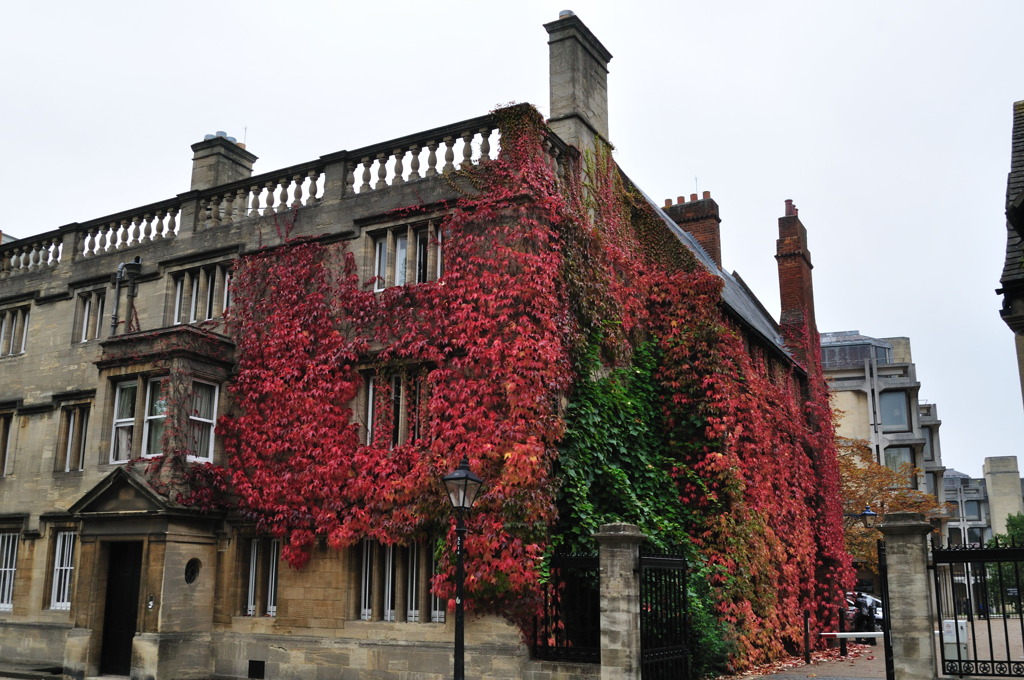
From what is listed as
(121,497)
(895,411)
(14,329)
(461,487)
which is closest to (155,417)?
(121,497)

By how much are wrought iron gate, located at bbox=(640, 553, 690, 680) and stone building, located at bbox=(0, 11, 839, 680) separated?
4.81ft

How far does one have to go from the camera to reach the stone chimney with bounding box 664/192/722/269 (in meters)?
29.2

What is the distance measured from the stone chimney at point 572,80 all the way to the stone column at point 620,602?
9.00 m

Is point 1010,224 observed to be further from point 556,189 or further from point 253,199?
point 253,199

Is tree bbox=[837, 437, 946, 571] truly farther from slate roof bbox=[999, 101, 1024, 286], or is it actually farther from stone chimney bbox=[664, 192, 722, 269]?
slate roof bbox=[999, 101, 1024, 286]

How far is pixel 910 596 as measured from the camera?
38.7 ft

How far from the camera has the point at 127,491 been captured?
18094mm

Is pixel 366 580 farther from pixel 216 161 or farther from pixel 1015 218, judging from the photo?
pixel 1015 218

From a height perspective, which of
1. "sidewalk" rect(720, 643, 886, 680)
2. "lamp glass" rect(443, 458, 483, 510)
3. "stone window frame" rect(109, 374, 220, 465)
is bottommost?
Answer: "sidewalk" rect(720, 643, 886, 680)

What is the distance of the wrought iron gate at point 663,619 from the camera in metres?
13.4

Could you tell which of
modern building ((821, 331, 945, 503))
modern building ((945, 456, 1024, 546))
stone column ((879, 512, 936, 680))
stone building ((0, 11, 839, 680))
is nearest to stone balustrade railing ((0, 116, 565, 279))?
stone building ((0, 11, 839, 680))

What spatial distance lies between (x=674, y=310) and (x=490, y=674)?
918 centimetres

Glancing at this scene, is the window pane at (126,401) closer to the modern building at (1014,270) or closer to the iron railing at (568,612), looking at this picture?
the iron railing at (568,612)

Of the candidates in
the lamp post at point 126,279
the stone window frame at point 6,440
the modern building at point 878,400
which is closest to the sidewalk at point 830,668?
the lamp post at point 126,279
